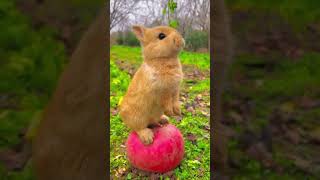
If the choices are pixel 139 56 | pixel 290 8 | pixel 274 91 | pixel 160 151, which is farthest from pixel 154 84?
pixel 290 8

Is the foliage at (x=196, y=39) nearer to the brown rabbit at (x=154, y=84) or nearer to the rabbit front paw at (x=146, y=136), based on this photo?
the brown rabbit at (x=154, y=84)

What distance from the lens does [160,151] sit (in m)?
1.93

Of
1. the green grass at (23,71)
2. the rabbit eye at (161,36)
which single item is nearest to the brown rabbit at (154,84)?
the rabbit eye at (161,36)

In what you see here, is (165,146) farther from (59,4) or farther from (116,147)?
(59,4)

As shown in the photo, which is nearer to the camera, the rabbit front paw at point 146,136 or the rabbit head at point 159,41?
the rabbit head at point 159,41

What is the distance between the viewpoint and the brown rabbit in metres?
1.87

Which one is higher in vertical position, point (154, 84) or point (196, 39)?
point (196, 39)

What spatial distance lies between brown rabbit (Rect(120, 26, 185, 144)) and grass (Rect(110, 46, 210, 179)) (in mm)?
73

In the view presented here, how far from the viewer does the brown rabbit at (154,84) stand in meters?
1.87

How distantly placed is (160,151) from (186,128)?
181 mm

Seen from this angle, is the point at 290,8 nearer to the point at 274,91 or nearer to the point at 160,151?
the point at 274,91

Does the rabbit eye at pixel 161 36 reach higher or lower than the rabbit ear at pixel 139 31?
lower

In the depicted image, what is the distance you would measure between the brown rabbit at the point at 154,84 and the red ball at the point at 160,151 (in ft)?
0.12

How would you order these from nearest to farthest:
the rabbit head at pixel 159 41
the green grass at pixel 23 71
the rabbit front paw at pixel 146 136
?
the green grass at pixel 23 71 → the rabbit head at pixel 159 41 → the rabbit front paw at pixel 146 136
